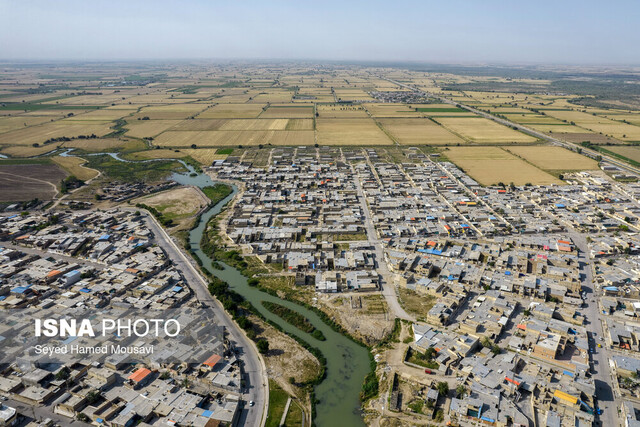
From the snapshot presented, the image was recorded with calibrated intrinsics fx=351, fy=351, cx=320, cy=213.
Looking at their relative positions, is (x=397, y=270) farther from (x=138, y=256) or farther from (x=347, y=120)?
→ (x=347, y=120)

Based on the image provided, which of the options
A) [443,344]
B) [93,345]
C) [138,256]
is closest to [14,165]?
[138,256]

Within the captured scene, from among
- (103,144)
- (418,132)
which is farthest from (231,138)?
(418,132)

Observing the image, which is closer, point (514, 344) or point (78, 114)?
point (514, 344)

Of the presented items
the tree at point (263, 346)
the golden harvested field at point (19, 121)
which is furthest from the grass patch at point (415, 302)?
the golden harvested field at point (19, 121)

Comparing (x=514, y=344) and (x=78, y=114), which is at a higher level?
(x=78, y=114)

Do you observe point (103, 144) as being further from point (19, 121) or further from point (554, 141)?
point (554, 141)

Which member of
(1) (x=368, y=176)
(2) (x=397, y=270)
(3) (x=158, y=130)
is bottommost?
(2) (x=397, y=270)

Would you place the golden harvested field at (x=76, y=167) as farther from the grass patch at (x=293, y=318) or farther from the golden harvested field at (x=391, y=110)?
the golden harvested field at (x=391, y=110)
